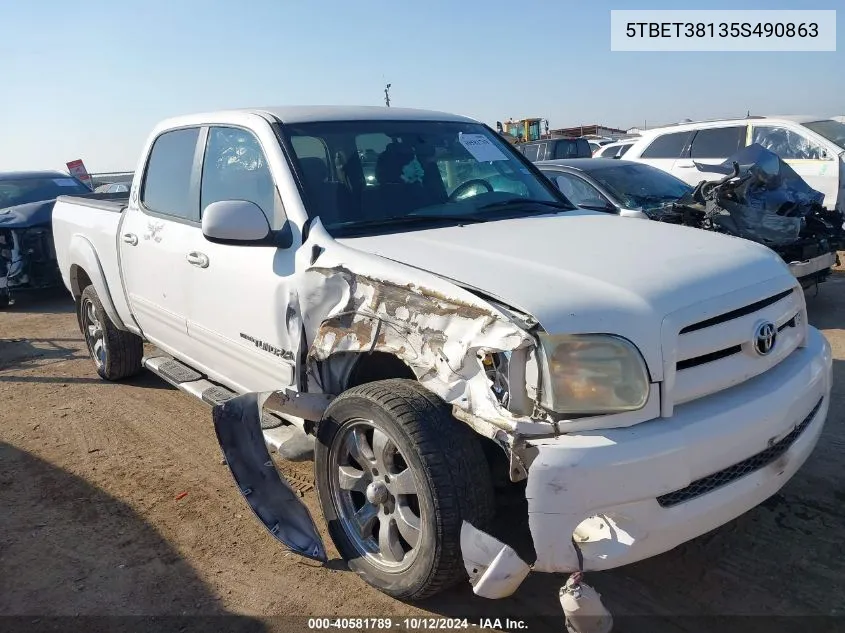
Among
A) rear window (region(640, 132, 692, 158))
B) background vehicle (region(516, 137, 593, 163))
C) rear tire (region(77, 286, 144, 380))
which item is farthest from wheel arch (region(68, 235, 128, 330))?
background vehicle (region(516, 137, 593, 163))

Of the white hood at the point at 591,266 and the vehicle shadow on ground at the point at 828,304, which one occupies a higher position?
the white hood at the point at 591,266

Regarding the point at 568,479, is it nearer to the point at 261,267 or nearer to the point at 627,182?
the point at 261,267

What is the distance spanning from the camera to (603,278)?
8.02ft

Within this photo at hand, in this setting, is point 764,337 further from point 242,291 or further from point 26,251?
point 26,251

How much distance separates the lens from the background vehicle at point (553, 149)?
1684cm

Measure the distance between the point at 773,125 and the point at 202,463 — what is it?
925cm

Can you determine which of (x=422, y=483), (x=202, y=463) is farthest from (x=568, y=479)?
(x=202, y=463)

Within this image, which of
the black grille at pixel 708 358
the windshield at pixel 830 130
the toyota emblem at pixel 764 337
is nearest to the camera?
the black grille at pixel 708 358

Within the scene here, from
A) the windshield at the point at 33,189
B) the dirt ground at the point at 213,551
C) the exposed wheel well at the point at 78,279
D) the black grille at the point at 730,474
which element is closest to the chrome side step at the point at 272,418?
the dirt ground at the point at 213,551

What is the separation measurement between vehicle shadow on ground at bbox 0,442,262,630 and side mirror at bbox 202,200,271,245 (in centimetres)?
148

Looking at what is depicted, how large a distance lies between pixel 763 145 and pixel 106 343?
9083 millimetres

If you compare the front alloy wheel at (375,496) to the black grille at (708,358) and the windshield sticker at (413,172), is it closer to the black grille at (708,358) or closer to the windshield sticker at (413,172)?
the black grille at (708,358)

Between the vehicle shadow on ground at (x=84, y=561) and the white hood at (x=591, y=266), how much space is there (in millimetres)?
1634

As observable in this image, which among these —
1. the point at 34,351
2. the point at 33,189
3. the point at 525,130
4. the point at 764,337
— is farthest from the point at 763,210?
the point at 525,130
